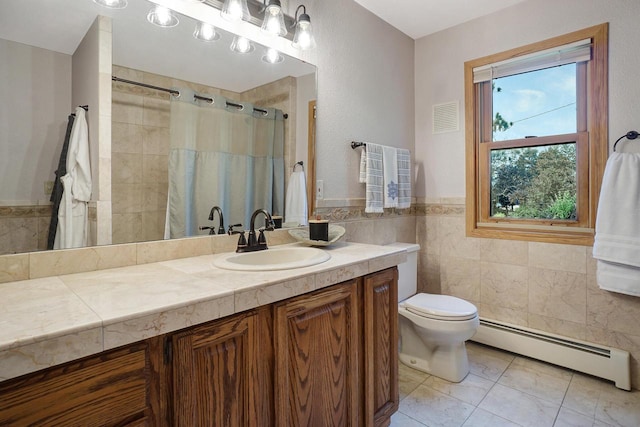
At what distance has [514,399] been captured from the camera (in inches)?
72.4

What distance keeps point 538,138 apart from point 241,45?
2.04 meters

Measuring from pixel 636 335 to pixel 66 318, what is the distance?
8.99 ft

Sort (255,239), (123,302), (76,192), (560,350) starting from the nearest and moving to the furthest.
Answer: (123,302)
(76,192)
(255,239)
(560,350)

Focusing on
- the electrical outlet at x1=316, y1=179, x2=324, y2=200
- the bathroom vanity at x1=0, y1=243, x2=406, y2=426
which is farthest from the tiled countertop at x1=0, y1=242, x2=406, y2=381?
the electrical outlet at x1=316, y1=179, x2=324, y2=200

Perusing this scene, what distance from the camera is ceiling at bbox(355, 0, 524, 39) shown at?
7.44 ft

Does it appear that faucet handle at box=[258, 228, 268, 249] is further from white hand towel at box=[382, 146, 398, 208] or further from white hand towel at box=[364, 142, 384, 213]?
white hand towel at box=[382, 146, 398, 208]

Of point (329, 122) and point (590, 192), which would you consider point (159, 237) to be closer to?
point (329, 122)

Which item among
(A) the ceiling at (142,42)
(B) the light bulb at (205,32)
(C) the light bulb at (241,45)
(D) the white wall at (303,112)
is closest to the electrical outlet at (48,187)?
(A) the ceiling at (142,42)

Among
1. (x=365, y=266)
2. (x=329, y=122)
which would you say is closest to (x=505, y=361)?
(x=365, y=266)

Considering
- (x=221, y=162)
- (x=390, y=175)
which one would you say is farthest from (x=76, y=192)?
(x=390, y=175)

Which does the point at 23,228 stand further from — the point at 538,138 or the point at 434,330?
the point at 538,138

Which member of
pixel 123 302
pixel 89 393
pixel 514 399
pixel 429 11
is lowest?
pixel 514 399

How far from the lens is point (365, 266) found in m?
1.37

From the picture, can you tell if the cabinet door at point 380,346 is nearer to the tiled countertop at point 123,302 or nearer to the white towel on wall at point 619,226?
the tiled countertop at point 123,302
